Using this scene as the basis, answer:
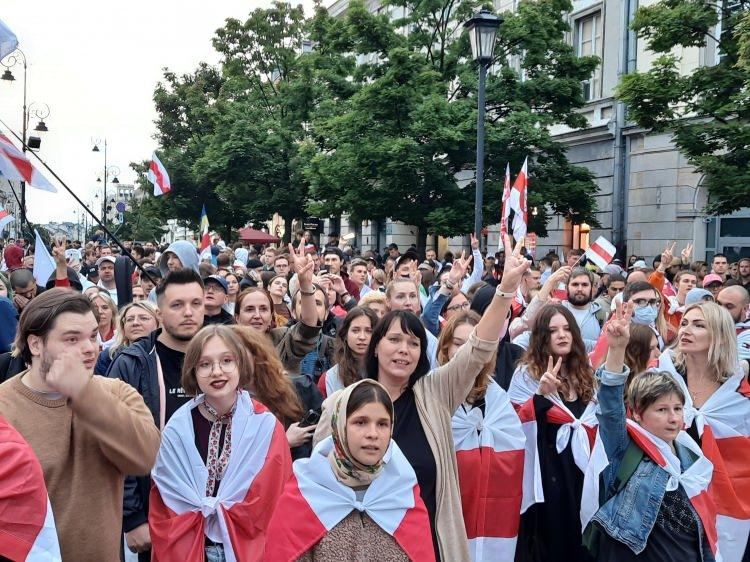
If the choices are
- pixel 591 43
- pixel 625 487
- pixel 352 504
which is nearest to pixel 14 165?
pixel 352 504

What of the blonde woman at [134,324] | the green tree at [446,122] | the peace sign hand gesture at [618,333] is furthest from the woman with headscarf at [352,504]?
the green tree at [446,122]

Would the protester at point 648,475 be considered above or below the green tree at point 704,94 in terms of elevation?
below

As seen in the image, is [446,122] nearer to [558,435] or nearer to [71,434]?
[558,435]

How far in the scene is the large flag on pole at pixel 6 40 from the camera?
16.5 ft

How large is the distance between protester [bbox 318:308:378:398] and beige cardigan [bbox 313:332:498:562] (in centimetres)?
88

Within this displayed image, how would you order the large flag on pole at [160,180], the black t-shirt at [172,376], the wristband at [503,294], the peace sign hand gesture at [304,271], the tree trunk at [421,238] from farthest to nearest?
1. the tree trunk at [421,238]
2. the large flag on pole at [160,180]
3. the peace sign hand gesture at [304,271]
4. the black t-shirt at [172,376]
5. the wristband at [503,294]

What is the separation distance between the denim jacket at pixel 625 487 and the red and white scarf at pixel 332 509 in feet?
4.27

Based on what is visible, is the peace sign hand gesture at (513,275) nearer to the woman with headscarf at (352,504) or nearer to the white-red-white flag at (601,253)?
the woman with headscarf at (352,504)

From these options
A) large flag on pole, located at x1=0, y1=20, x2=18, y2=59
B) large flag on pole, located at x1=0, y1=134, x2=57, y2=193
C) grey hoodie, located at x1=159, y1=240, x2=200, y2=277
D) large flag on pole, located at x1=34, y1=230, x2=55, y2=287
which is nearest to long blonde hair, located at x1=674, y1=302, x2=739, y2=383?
grey hoodie, located at x1=159, y1=240, x2=200, y2=277

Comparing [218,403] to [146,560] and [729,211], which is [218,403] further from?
[729,211]

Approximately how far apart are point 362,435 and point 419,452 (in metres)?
0.66

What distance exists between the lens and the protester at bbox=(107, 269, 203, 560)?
381 centimetres

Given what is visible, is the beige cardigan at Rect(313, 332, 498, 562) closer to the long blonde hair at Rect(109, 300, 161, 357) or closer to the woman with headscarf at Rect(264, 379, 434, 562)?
the woman with headscarf at Rect(264, 379, 434, 562)

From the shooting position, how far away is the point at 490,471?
4.75m
